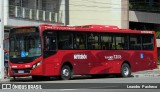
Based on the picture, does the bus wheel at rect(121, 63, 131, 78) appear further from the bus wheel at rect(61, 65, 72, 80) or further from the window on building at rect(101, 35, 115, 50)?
the bus wheel at rect(61, 65, 72, 80)

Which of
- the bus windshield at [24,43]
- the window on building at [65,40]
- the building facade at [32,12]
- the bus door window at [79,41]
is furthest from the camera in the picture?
the building facade at [32,12]

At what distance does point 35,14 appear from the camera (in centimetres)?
4194

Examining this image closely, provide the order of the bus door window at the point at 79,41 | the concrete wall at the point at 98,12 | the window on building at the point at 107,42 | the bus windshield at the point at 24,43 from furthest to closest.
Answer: the concrete wall at the point at 98,12
the window on building at the point at 107,42
the bus door window at the point at 79,41
the bus windshield at the point at 24,43

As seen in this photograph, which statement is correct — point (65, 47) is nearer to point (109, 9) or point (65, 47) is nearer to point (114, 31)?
point (114, 31)

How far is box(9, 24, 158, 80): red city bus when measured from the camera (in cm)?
2592

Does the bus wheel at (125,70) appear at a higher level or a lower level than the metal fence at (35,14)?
lower

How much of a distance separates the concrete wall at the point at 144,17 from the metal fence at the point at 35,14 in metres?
10.8

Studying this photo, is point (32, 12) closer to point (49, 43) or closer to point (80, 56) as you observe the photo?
point (80, 56)

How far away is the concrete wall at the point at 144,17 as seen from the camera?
5315 cm

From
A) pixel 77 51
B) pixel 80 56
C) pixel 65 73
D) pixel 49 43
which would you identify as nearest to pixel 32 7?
pixel 80 56

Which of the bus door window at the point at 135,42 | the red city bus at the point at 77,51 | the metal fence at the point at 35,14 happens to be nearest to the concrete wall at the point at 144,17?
the metal fence at the point at 35,14

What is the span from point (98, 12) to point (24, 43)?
25.8 metres

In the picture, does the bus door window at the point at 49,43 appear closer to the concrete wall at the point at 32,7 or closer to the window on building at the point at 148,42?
the window on building at the point at 148,42

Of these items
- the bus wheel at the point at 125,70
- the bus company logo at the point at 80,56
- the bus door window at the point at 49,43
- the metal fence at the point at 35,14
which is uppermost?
the metal fence at the point at 35,14
